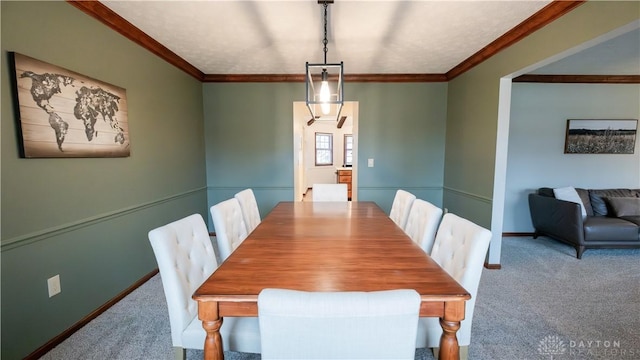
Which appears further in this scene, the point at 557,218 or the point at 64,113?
the point at 557,218

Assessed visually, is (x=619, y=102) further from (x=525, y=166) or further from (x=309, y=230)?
(x=309, y=230)

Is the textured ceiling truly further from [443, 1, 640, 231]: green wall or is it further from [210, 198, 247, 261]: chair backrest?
[210, 198, 247, 261]: chair backrest

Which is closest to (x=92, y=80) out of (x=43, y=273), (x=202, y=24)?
(x=202, y=24)

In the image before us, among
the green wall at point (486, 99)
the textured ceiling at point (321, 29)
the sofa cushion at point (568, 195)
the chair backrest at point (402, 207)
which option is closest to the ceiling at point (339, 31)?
the textured ceiling at point (321, 29)

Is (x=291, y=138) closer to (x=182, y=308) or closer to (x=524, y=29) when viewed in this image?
(x=524, y=29)

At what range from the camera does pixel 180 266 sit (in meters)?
1.23

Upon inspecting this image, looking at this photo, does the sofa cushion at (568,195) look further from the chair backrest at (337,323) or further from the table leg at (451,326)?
the chair backrest at (337,323)

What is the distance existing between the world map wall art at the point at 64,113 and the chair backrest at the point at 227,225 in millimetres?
1041

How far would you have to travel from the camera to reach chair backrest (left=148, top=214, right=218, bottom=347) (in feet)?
3.78

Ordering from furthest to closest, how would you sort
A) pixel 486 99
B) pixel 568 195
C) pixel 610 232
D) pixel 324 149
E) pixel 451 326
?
1. pixel 324 149
2. pixel 568 195
3. pixel 610 232
4. pixel 486 99
5. pixel 451 326

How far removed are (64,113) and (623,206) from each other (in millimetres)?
5969

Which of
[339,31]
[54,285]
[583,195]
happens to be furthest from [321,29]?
[583,195]

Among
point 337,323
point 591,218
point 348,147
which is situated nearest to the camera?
point 337,323

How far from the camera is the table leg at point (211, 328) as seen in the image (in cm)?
97
